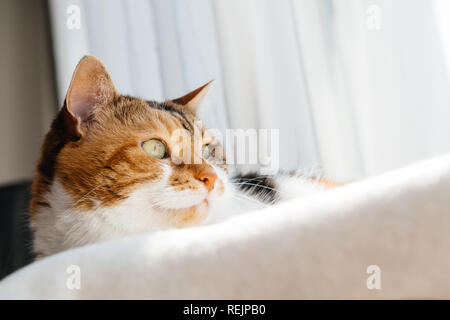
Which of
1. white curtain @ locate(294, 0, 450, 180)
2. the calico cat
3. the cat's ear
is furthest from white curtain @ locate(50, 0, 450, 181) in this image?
the calico cat

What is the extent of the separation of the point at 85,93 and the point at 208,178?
23 cm

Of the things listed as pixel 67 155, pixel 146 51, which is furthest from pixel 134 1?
pixel 67 155

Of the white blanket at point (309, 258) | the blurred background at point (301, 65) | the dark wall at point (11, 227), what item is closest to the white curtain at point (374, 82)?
the blurred background at point (301, 65)

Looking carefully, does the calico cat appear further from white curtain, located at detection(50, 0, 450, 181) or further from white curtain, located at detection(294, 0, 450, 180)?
white curtain, located at detection(294, 0, 450, 180)

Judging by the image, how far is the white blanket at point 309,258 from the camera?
0.27 meters

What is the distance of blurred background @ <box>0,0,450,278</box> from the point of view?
3.16 feet

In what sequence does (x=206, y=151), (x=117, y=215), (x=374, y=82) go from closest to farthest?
(x=117, y=215) → (x=206, y=151) → (x=374, y=82)

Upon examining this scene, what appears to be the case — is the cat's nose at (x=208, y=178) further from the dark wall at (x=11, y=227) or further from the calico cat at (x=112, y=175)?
the dark wall at (x=11, y=227)

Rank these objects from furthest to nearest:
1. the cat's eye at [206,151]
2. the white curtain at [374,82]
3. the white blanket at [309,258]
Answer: the white curtain at [374,82] < the cat's eye at [206,151] < the white blanket at [309,258]

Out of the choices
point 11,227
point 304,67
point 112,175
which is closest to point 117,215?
point 112,175

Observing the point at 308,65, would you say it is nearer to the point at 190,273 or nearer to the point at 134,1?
the point at 134,1

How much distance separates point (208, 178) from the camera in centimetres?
59

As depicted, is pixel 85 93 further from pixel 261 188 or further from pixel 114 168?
pixel 261 188
